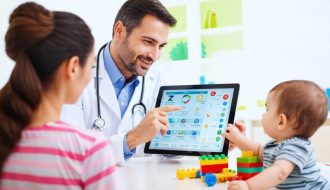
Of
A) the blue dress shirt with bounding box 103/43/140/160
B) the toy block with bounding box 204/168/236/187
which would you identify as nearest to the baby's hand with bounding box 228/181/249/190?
the toy block with bounding box 204/168/236/187

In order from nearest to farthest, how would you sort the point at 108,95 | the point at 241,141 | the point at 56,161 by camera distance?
the point at 56,161 → the point at 241,141 → the point at 108,95

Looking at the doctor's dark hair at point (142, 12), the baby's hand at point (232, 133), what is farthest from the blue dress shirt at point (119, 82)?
the baby's hand at point (232, 133)

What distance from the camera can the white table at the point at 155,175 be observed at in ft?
3.51

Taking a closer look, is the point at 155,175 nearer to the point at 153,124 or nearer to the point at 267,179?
the point at 153,124

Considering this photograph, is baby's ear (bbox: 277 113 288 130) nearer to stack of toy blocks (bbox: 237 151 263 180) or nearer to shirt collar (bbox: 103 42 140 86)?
stack of toy blocks (bbox: 237 151 263 180)

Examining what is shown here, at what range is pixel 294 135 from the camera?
1056mm

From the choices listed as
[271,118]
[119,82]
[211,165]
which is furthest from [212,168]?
[119,82]

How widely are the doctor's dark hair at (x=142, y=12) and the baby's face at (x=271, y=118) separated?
910mm

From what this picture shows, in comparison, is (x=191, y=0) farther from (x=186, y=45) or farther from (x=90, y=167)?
(x=90, y=167)

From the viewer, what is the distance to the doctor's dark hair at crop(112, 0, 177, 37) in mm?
1879

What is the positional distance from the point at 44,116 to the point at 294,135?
0.65m

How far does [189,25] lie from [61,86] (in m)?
3.46

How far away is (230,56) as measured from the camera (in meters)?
4.08

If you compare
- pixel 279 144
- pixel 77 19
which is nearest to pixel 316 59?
pixel 279 144
